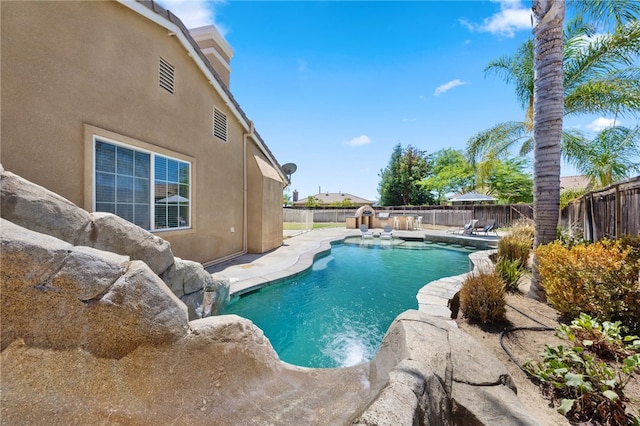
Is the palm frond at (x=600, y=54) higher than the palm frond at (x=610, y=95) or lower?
higher

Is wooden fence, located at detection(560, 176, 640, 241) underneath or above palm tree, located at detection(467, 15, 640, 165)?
underneath

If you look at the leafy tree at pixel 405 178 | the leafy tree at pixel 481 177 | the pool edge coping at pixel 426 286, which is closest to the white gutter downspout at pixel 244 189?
the pool edge coping at pixel 426 286

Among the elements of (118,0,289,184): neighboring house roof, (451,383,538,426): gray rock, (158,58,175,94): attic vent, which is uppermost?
(118,0,289,184): neighboring house roof

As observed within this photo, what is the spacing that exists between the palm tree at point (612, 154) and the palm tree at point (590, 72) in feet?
4.40

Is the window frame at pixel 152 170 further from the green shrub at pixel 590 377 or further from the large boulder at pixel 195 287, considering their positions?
the green shrub at pixel 590 377

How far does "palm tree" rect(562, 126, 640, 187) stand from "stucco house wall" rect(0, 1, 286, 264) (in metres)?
19.2

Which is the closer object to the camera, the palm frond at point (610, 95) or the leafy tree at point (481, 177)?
the palm frond at point (610, 95)

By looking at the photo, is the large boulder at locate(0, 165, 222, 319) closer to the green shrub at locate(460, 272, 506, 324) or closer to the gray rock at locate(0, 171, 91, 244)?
the gray rock at locate(0, 171, 91, 244)

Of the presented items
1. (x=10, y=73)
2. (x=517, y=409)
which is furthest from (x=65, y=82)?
(x=517, y=409)

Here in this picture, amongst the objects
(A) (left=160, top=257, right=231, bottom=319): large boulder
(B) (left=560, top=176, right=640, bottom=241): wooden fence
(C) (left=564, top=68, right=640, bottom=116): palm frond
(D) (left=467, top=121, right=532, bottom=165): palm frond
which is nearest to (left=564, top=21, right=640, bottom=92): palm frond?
(C) (left=564, top=68, right=640, bottom=116): palm frond

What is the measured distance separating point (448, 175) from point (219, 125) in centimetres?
3578

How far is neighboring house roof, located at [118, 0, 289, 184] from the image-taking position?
646 cm

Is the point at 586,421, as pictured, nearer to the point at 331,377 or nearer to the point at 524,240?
the point at 331,377

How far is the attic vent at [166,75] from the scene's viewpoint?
731 centimetres
